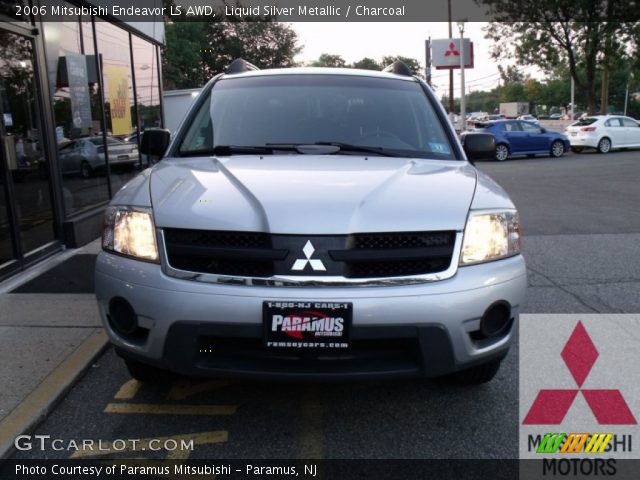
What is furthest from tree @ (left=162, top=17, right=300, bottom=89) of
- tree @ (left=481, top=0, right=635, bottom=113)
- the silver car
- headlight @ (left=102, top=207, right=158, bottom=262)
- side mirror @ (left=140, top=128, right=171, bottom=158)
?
the silver car

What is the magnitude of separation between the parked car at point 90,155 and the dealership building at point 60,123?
0.04ft

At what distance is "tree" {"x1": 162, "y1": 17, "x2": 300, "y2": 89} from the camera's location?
106ft

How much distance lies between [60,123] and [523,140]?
1769 centimetres

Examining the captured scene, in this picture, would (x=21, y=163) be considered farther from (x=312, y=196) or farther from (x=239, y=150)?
(x=312, y=196)

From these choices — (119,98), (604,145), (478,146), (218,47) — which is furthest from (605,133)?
(218,47)

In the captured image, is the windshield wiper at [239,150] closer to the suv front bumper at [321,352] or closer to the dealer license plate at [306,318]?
the suv front bumper at [321,352]

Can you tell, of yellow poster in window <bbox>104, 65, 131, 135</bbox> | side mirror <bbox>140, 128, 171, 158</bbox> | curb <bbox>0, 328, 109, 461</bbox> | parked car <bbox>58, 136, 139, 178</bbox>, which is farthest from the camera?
yellow poster in window <bbox>104, 65, 131, 135</bbox>

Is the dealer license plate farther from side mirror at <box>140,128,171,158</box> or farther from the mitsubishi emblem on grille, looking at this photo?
side mirror at <box>140,128,171,158</box>

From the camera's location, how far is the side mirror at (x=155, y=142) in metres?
4.04

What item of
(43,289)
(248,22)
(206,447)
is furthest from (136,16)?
(248,22)

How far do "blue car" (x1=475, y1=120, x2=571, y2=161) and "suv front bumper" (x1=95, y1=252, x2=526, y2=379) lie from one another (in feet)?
64.1

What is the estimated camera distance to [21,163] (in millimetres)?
6230

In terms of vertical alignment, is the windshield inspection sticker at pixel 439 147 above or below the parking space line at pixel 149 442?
above

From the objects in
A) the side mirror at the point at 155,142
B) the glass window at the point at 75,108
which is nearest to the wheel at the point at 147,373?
the side mirror at the point at 155,142
